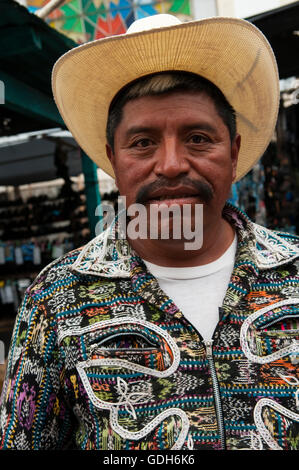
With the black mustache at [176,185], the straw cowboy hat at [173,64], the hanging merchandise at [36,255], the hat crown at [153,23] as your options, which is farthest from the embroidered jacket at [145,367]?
the hanging merchandise at [36,255]

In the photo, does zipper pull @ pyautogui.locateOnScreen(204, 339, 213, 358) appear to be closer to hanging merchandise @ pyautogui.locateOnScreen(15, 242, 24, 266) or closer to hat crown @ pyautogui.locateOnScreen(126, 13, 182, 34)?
hat crown @ pyautogui.locateOnScreen(126, 13, 182, 34)

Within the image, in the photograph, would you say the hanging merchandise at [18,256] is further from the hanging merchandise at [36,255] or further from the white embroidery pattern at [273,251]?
the white embroidery pattern at [273,251]

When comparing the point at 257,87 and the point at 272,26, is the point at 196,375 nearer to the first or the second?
Answer: the point at 257,87

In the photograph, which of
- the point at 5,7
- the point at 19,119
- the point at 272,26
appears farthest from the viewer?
the point at 19,119

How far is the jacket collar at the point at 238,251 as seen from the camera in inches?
52.8

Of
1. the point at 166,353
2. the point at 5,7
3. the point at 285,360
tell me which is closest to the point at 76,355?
the point at 166,353

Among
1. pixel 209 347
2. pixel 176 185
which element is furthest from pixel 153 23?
pixel 209 347

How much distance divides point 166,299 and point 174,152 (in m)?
0.47

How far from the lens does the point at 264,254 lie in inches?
55.4

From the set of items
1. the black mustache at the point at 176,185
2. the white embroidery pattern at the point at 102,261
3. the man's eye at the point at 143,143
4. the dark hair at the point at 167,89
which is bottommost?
the white embroidery pattern at the point at 102,261

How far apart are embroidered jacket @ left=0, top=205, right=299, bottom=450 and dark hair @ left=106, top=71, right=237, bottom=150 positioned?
0.53 m

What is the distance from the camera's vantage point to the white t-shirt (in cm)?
129

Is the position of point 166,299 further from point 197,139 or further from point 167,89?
point 167,89

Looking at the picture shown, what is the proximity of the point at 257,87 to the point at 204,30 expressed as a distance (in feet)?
1.22
